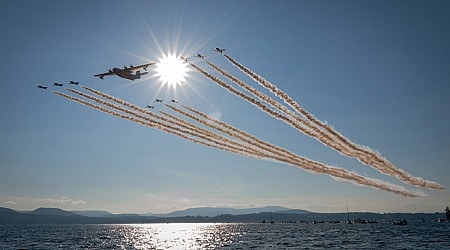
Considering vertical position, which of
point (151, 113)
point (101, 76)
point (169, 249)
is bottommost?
point (169, 249)

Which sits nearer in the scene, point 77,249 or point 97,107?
point 97,107

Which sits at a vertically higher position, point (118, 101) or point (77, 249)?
point (118, 101)

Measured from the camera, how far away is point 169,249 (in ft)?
353

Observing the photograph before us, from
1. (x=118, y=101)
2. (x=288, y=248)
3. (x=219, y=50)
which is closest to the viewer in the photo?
(x=219, y=50)

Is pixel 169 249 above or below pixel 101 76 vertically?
below

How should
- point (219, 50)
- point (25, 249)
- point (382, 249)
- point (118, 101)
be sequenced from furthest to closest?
point (25, 249) → point (382, 249) → point (118, 101) → point (219, 50)

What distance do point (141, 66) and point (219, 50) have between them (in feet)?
61.2

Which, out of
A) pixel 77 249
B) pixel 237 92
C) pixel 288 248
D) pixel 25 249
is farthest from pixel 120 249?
pixel 237 92

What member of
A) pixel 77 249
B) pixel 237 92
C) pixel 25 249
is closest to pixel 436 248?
pixel 237 92

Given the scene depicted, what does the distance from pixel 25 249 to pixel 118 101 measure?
61799mm

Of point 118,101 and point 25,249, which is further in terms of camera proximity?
point 25,249

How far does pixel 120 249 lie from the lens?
106562 mm

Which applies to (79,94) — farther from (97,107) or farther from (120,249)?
(120,249)

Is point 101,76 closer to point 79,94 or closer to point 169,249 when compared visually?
point 79,94
